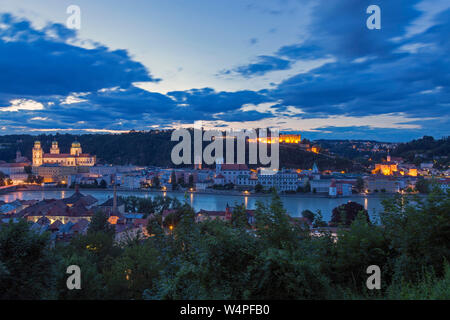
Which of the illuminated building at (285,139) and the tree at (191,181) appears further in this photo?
the illuminated building at (285,139)

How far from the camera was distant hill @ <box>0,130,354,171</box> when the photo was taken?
113ft

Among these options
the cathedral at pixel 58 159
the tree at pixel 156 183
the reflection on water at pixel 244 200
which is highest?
the cathedral at pixel 58 159

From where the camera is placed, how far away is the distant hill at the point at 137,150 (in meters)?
34.5

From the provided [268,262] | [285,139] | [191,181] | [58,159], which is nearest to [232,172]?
[191,181]

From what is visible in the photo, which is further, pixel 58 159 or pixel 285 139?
pixel 285 139

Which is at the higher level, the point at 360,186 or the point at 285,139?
the point at 285,139

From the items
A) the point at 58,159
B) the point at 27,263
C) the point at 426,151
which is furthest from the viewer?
the point at 426,151

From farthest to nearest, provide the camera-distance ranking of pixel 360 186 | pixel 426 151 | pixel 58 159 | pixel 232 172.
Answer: pixel 426 151 < pixel 58 159 < pixel 232 172 < pixel 360 186

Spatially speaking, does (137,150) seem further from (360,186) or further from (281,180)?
(360,186)

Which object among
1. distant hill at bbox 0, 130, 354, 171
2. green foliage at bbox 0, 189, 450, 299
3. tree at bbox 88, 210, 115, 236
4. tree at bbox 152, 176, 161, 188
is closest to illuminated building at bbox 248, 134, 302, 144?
distant hill at bbox 0, 130, 354, 171

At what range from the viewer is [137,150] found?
44781 millimetres

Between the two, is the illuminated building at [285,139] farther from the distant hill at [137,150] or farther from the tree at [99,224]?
the tree at [99,224]

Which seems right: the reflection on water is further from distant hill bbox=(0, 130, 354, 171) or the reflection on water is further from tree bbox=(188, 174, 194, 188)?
distant hill bbox=(0, 130, 354, 171)

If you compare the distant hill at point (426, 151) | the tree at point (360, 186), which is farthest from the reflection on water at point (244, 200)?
the distant hill at point (426, 151)
